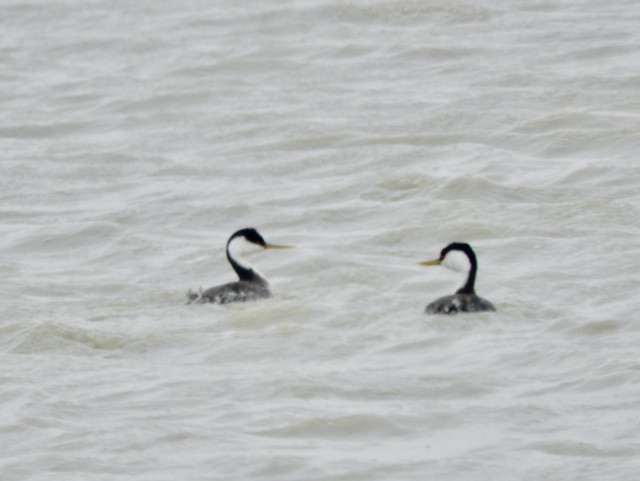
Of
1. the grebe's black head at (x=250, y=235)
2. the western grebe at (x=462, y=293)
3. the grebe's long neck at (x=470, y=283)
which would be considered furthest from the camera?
the grebe's black head at (x=250, y=235)

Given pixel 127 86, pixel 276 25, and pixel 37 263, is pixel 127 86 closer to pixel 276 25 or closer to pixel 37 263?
pixel 276 25

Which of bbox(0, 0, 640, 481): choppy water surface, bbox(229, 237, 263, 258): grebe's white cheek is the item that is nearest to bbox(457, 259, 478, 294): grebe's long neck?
bbox(0, 0, 640, 481): choppy water surface

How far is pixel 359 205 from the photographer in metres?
18.8

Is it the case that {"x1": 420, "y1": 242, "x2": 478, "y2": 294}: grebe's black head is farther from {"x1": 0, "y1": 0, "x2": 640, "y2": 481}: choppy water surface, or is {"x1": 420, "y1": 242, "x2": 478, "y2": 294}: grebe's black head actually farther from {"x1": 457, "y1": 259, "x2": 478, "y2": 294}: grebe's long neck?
{"x1": 0, "y1": 0, "x2": 640, "y2": 481}: choppy water surface

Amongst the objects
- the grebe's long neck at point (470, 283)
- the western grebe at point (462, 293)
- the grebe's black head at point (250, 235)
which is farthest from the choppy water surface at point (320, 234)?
the grebe's black head at point (250, 235)

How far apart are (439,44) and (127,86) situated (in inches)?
159

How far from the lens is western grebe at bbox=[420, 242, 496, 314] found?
14234 mm

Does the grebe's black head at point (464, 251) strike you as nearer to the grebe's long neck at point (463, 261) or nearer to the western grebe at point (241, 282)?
the grebe's long neck at point (463, 261)

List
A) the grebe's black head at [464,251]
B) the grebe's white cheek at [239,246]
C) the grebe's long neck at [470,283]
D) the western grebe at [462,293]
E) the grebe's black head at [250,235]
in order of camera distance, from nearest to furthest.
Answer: the western grebe at [462,293]
the grebe's long neck at [470,283]
the grebe's black head at [464,251]
the grebe's white cheek at [239,246]
the grebe's black head at [250,235]

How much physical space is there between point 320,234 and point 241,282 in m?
2.66

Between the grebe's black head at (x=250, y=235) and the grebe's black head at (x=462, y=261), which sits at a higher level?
the grebe's black head at (x=250, y=235)

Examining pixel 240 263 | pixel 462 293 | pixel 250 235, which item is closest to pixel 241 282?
pixel 240 263

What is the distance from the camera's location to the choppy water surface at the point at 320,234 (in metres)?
11.8

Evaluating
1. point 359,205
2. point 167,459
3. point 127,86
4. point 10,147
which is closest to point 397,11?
point 127,86
